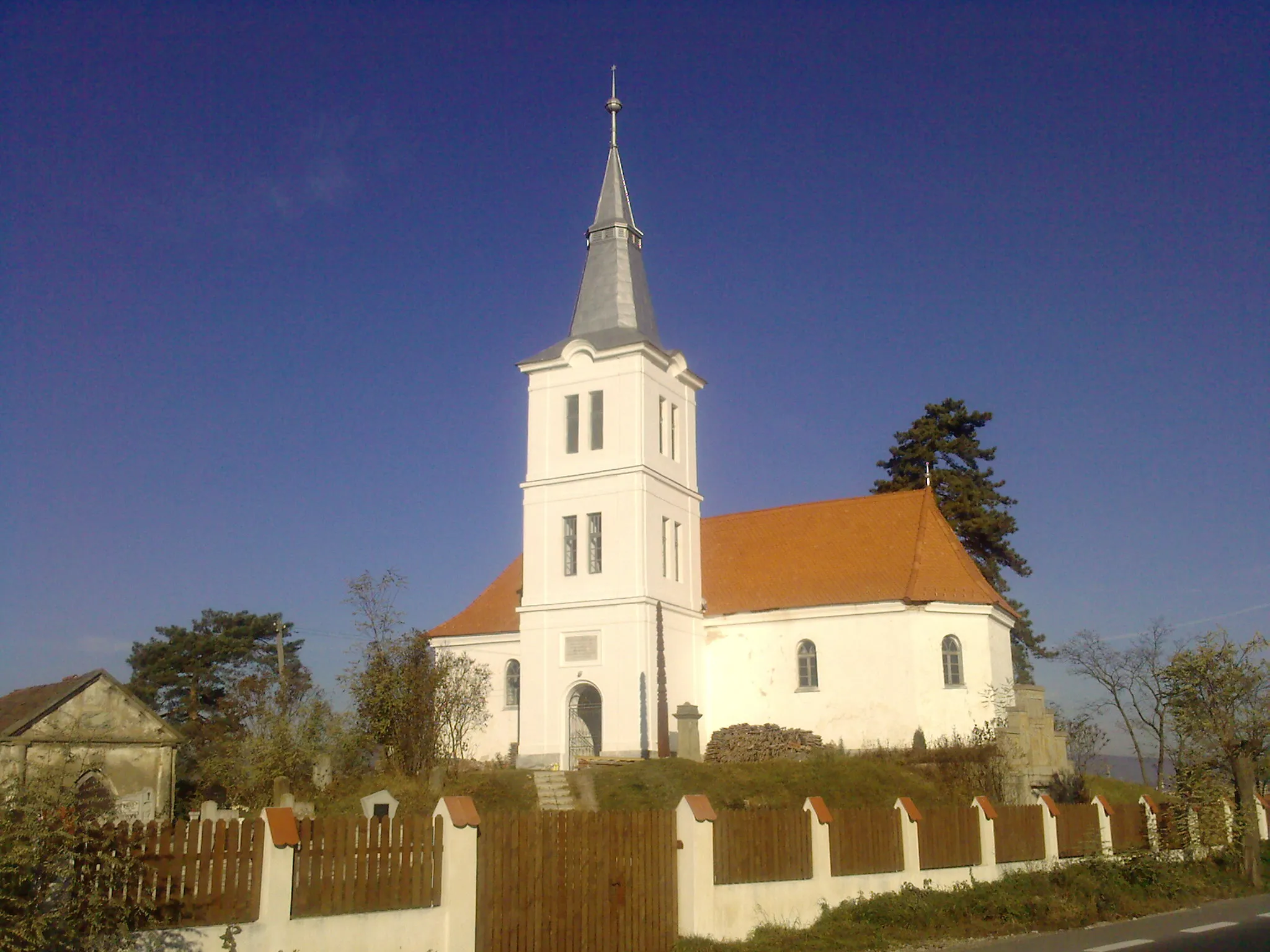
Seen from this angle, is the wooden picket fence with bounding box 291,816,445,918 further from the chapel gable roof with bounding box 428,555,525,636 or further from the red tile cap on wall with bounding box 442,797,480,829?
the chapel gable roof with bounding box 428,555,525,636

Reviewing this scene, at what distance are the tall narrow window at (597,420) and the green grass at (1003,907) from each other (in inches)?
727

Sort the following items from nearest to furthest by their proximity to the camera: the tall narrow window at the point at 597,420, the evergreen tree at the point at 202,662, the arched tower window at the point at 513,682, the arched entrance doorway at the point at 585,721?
the arched entrance doorway at the point at 585,721 → the tall narrow window at the point at 597,420 → the arched tower window at the point at 513,682 → the evergreen tree at the point at 202,662

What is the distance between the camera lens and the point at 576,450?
1350 inches

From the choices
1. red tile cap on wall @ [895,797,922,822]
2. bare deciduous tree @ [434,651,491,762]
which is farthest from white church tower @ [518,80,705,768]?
red tile cap on wall @ [895,797,922,822]

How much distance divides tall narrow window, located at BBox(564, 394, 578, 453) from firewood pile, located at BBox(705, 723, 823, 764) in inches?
382

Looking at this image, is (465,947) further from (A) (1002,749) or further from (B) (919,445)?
(B) (919,445)

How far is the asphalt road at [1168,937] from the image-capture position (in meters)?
14.8

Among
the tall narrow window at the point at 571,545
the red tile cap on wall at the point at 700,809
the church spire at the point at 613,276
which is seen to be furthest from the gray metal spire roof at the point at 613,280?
the red tile cap on wall at the point at 700,809

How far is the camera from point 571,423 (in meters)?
34.7

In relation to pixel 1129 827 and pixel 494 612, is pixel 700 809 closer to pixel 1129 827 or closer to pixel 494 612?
pixel 1129 827

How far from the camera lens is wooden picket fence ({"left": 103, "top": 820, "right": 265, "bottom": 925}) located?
10.3 metres

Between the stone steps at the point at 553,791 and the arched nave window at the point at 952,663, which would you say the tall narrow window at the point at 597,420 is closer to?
the stone steps at the point at 553,791

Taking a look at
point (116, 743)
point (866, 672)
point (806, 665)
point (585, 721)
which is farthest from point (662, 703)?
point (116, 743)

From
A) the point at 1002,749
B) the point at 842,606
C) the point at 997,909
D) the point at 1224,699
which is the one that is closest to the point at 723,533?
the point at 842,606
